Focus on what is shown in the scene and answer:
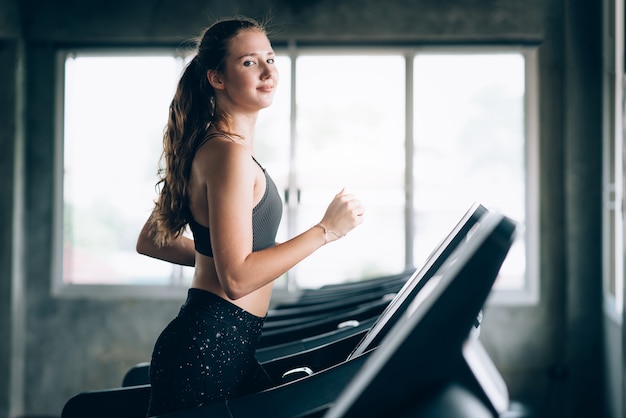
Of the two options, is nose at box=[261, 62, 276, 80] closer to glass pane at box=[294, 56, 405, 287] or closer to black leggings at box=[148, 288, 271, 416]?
black leggings at box=[148, 288, 271, 416]

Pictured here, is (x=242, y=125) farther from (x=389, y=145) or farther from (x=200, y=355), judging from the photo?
(x=389, y=145)

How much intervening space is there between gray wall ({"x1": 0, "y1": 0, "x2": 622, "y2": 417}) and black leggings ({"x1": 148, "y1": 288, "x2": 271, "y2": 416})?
3.33 m

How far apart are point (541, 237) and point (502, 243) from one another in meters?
3.91

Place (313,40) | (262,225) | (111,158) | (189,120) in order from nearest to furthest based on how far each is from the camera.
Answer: (262,225) < (189,120) < (313,40) < (111,158)

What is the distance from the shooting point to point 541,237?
14.1 feet

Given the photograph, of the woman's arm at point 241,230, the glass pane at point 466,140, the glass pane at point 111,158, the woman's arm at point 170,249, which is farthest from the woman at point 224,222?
the glass pane at point 111,158

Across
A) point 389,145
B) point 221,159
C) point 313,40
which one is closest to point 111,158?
point 313,40

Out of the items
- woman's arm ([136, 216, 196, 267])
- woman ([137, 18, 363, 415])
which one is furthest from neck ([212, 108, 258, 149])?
woman's arm ([136, 216, 196, 267])

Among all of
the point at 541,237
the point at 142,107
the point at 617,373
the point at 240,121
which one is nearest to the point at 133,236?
the point at 142,107

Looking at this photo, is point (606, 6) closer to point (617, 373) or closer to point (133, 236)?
point (617, 373)

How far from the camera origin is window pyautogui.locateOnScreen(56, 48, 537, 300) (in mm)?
4395

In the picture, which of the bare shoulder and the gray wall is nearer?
the bare shoulder

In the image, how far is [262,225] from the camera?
4.06ft

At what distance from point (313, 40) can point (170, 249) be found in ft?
10.2
